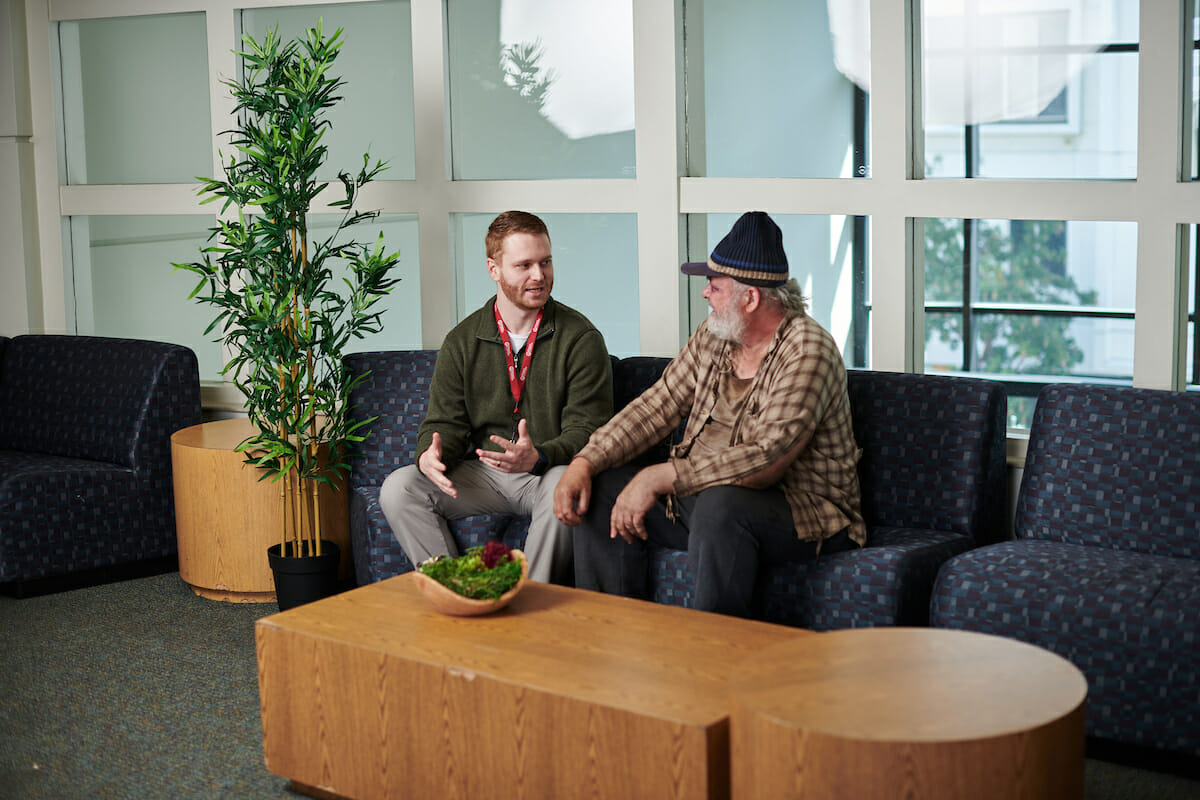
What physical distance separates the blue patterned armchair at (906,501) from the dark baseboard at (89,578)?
217 centimetres

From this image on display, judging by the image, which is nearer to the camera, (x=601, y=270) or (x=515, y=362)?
(x=515, y=362)

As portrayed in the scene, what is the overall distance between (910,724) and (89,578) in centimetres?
352

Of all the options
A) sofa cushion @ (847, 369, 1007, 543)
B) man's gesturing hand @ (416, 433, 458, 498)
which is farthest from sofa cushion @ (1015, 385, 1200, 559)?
man's gesturing hand @ (416, 433, 458, 498)

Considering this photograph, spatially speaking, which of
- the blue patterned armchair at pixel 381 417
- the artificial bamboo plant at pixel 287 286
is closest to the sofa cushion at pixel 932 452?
the blue patterned armchair at pixel 381 417

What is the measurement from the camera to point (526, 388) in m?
3.98

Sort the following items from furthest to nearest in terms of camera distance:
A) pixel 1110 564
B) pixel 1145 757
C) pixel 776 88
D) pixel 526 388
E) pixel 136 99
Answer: pixel 136 99, pixel 776 88, pixel 526 388, pixel 1110 564, pixel 1145 757

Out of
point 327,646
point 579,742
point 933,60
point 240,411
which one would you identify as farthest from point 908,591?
point 240,411

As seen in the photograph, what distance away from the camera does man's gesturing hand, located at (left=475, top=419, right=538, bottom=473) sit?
12.2ft

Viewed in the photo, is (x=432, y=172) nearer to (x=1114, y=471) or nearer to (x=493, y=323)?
(x=493, y=323)

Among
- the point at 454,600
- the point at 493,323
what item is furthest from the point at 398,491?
the point at 454,600

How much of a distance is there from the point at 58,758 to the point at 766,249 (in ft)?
7.21

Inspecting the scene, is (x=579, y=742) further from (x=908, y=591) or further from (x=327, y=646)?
(x=908, y=591)

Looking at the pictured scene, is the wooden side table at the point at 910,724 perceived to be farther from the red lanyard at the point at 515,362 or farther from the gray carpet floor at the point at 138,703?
the red lanyard at the point at 515,362

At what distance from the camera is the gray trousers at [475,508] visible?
371cm
